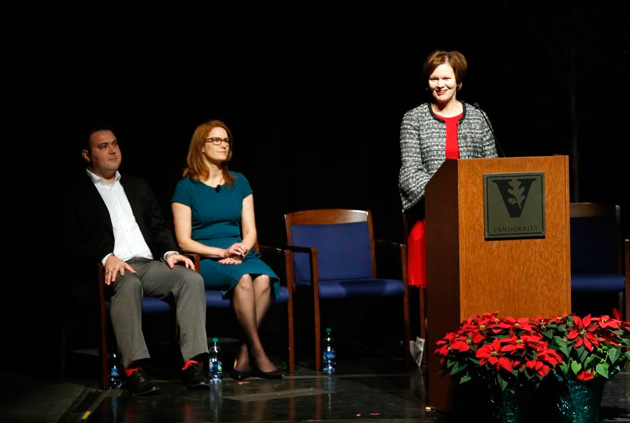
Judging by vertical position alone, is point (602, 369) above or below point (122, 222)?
below

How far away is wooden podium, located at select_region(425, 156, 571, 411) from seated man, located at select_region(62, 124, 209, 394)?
4.44 feet

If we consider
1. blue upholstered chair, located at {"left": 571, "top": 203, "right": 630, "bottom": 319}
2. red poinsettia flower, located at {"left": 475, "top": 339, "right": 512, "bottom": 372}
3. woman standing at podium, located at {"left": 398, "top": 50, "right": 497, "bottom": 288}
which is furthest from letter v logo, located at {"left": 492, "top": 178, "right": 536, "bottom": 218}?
blue upholstered chair, located at {"left": 571, "top": 203, "right": 630, "bottom": 319}

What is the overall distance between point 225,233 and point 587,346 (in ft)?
6.88

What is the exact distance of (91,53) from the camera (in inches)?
219

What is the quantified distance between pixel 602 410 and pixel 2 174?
3.50 m

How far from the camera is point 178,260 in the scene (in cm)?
461

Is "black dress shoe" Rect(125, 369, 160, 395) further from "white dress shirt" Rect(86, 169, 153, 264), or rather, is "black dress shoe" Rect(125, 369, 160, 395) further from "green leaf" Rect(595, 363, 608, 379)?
"green leaf" Rect(595, 363, 608, 379)

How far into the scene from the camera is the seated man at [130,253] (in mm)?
4355

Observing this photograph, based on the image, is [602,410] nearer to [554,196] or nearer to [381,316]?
[554,196]

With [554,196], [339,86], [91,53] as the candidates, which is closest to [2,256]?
[91,53]

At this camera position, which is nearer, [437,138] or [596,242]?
[437,138]

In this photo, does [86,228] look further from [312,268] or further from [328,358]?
[328,358]

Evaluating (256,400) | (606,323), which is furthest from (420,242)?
(606,323)

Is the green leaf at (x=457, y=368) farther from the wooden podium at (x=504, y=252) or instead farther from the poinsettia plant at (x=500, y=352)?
the wooden podium at (x=504, y=252)
